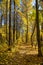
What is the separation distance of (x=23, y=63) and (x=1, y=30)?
1407 cm

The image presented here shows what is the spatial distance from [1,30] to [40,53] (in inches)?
466

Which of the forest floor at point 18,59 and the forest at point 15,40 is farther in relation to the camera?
the forest at point 15,40

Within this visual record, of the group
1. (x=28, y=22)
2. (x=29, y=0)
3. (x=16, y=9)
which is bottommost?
(x=28, y=22)

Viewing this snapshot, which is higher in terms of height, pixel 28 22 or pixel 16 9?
pixel 16 9

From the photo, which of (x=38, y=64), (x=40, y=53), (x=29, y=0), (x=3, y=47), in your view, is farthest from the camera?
(x=29, y=0)

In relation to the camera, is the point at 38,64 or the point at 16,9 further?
the point at 16,9

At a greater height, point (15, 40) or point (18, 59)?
point (18, 59)

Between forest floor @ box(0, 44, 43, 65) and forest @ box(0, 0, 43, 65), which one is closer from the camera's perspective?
forest floor @ box(0, 44, 43, 65)

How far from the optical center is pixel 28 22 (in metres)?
31.3

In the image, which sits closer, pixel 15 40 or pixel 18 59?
pixel 18 59

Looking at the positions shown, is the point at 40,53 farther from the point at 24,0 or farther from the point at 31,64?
the point at 24,0

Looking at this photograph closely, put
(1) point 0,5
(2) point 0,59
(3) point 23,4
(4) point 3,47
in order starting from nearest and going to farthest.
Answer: (2) point 0,59 < (4) point 3,47 < (1) point 0,5 < (3) point 23,4

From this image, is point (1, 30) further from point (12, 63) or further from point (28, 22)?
point (12, 63)

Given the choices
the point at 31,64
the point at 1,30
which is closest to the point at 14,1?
the point at 1,30
